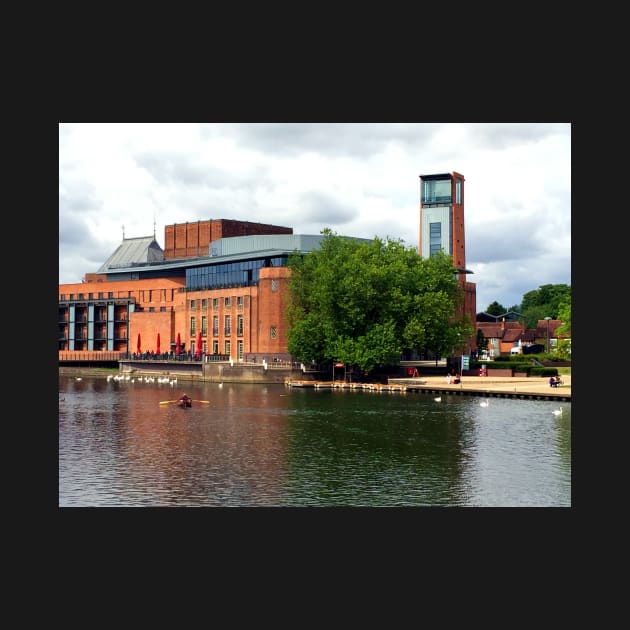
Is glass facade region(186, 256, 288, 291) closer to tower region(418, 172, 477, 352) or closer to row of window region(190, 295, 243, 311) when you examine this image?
row of window region(190, 295, 243, 311)

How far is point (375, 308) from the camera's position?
342 feet

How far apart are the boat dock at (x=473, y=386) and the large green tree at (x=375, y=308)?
3347 millimetres

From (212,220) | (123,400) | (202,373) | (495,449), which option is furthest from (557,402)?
(212,220)

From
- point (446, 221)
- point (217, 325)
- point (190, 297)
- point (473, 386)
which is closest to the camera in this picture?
point (473, 386)

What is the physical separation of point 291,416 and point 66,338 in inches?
4367

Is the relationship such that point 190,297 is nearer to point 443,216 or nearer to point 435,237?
point 435,237

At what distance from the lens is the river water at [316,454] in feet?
114

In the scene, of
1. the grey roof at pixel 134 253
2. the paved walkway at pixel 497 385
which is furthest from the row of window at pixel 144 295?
the paved walkway at pixel 497 385

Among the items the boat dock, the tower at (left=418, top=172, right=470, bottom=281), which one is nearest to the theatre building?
the boat dock

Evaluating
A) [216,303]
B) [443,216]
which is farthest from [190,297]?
[443,216]

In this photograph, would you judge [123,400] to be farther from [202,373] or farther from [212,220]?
[212,220]

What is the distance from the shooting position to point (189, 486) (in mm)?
36312

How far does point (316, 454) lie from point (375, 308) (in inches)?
2349

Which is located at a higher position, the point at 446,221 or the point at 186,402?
the point at 446,221
